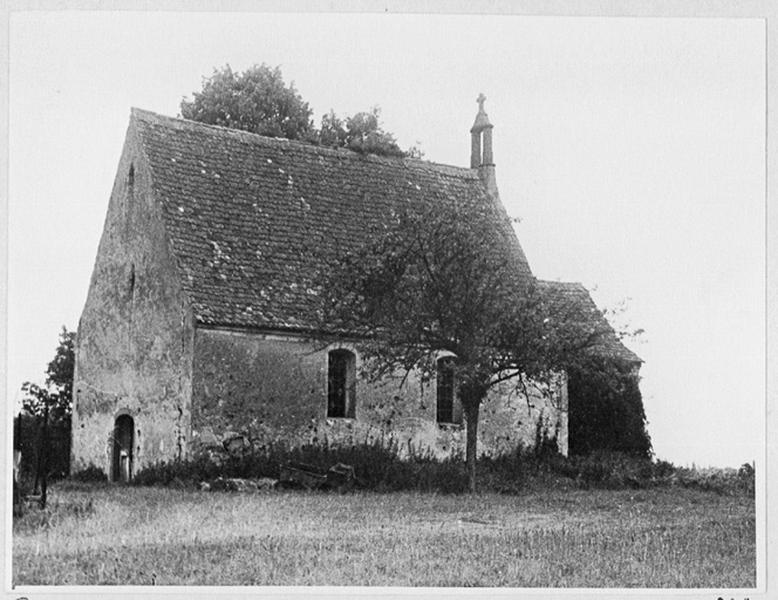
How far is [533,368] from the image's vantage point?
25.1 meters

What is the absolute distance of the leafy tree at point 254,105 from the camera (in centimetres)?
3556

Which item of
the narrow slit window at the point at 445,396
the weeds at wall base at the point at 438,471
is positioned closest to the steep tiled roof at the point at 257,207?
the weeds at wall base at the point at 438,471

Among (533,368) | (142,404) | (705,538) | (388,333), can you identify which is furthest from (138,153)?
(705,538)

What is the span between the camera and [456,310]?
2519cm

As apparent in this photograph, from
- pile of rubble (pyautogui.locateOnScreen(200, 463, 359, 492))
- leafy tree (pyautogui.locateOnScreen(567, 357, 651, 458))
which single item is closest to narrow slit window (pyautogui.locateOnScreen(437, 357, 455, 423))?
leafy tree (pyautogui.locateOnScreen(567, 357, 651, 458))

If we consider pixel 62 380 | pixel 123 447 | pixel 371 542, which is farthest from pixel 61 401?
pixel 371 542

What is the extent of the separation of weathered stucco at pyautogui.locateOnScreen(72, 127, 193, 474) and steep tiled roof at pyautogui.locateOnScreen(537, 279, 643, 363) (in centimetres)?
799

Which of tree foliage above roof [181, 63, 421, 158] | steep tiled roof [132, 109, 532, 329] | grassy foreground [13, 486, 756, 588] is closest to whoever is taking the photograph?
grassy foreground [13, 486, 756, 588]

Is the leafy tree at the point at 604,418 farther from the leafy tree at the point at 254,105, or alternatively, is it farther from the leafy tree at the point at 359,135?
the leafy tree at the point at 254,105

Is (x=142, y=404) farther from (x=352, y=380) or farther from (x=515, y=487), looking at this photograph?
(x=515, y=487)

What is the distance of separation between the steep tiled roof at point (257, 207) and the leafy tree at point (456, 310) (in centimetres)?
233

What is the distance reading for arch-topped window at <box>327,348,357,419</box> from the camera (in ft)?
91.7

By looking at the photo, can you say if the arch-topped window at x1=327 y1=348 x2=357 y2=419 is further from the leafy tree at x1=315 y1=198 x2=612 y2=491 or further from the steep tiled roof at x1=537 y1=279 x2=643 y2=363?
the steep tiled roof at x1=537 y1=279 x2=643 y2=363

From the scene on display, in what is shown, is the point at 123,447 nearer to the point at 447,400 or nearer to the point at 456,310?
the point at 447,400
